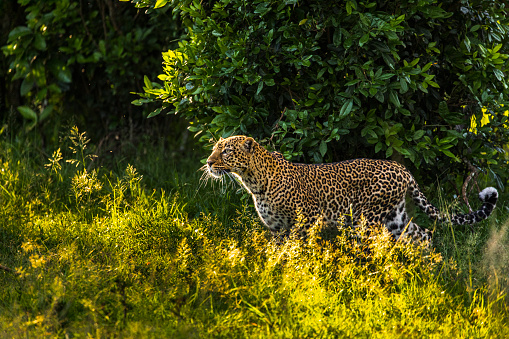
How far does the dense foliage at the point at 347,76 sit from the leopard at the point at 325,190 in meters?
0.22

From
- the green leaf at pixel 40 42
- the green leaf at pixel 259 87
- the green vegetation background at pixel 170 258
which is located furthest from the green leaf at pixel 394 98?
the green leaf at pixel 40 42

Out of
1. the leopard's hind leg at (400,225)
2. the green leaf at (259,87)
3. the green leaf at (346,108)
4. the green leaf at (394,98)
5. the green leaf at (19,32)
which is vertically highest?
the green leaf at (19,32)

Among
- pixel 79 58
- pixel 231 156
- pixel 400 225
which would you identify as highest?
pixel 79 58

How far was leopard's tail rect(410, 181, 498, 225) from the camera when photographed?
4.98m

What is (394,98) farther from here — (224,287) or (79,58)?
(79,58)

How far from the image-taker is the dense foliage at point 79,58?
7625 mm

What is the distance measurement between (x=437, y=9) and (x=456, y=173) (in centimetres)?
172

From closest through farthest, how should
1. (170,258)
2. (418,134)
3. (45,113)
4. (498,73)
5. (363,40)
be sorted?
1. (170,258)
2. (363,40)
3. (418,134)
4. (498,73)
5. (45,113)

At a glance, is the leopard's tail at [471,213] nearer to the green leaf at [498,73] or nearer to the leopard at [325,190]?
the leopard at [325,190]

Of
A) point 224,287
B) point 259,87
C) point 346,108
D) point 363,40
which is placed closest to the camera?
point 224,287

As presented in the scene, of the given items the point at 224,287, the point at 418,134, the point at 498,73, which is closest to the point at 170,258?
the point at 224,287

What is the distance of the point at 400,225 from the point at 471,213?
61 cm

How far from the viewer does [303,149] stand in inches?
218

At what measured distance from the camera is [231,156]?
15.7ft
